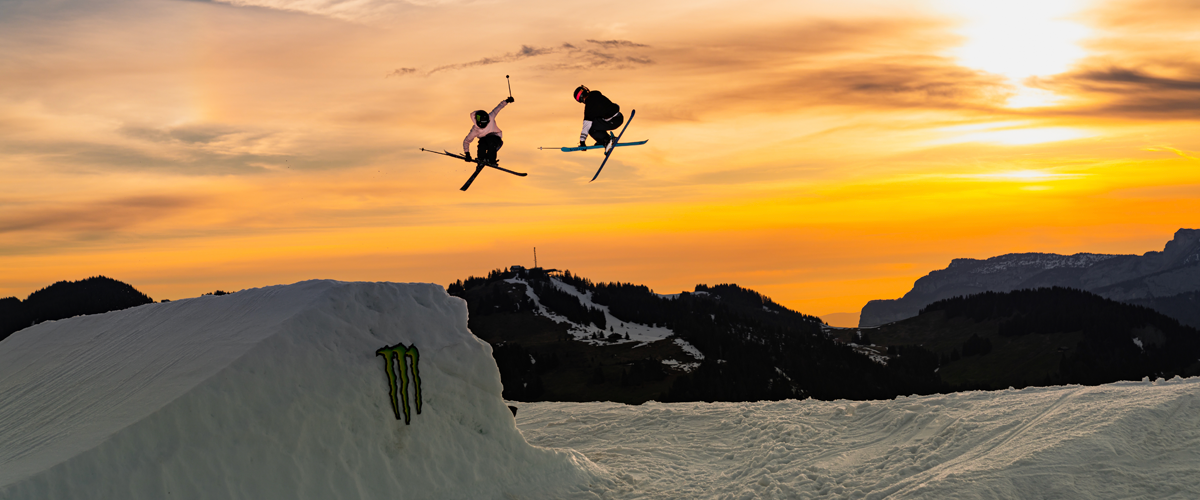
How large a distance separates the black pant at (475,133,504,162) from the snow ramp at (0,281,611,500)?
4.35 metres

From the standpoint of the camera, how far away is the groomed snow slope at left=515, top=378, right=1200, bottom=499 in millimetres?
16234

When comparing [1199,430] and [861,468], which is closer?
[1199,430]

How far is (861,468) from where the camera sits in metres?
20.7

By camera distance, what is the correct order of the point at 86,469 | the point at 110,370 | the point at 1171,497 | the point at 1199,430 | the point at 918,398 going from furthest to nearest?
1. the point at 918,398
2. the point at 110,370
3. the point at 1199,430
4. the point at 1171,497
5. the point at 86,469

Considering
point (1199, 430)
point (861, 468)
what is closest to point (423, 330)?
point (861, 468)

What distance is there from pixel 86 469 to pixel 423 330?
28.8 feet

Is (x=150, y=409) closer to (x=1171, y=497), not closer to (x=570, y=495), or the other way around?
(x=570, y=495)

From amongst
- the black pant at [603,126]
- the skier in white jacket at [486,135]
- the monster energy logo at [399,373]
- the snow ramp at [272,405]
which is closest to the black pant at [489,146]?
the skier in white jacket at [486,135]

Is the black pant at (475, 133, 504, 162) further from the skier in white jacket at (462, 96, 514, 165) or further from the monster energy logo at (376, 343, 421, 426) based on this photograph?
the monster energy logo at (376, 343, 421, 426)

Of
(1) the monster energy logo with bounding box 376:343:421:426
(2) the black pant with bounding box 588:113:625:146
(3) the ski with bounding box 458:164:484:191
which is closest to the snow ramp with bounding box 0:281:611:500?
(1) the monster energy logo with bounding box 376:343:421:426

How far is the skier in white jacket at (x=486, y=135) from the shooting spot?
71.9ft

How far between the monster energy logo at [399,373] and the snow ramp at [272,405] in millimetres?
36

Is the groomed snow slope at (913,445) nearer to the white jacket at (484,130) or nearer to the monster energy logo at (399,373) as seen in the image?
the monster energy logo at (399,373)

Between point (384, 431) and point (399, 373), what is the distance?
5.12ft
